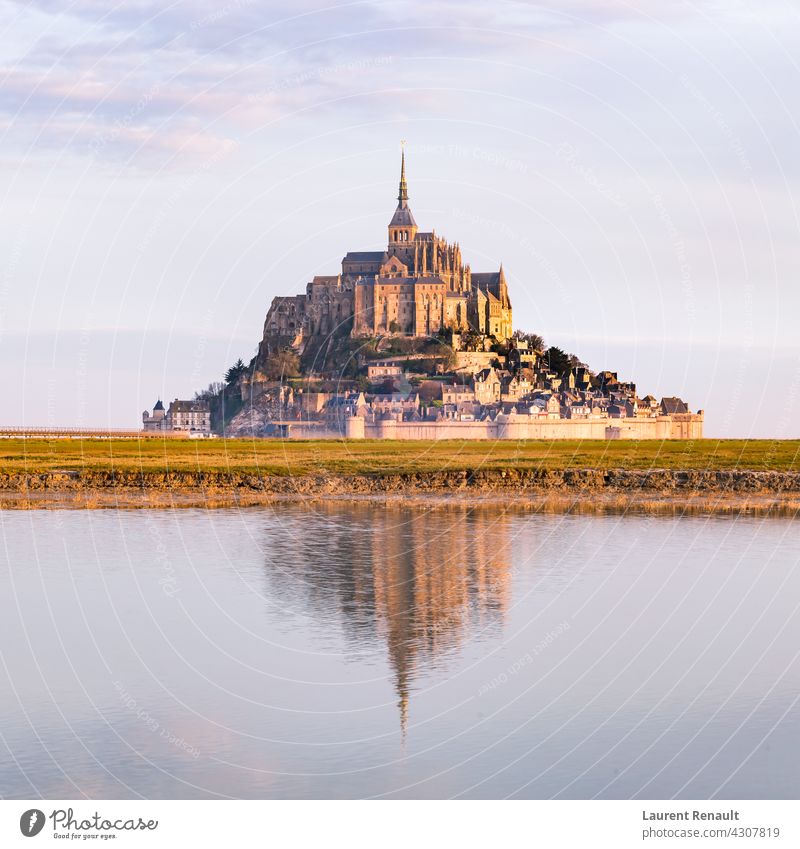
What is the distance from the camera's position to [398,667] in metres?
26.2

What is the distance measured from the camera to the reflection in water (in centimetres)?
2912

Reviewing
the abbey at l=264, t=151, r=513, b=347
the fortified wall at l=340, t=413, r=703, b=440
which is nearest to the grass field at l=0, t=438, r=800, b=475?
the fortified wall at l=340, t=413, r=703, b=440

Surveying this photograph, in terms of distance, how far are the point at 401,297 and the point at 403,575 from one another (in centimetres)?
13869

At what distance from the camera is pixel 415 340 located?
17288 centimetres

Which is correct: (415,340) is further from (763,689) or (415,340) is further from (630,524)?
(763,689)

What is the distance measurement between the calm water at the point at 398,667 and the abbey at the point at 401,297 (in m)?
130

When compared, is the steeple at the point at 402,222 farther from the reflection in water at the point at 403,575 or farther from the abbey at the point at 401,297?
the reflection in water at the point at 403,575

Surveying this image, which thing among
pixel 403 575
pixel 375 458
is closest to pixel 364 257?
pixel 375 458

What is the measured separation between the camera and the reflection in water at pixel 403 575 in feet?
95.6

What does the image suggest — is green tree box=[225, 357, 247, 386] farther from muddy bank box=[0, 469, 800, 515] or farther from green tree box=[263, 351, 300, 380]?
muddy bank box=[0, 469, 800, 515]

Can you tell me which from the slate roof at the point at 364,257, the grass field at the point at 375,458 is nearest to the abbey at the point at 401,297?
the slate roof at the point at 364,257

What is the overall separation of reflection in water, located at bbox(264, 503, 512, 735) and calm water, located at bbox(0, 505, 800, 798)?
12 cm

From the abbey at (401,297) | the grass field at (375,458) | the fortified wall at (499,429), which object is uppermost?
the abbey at (401,297)
